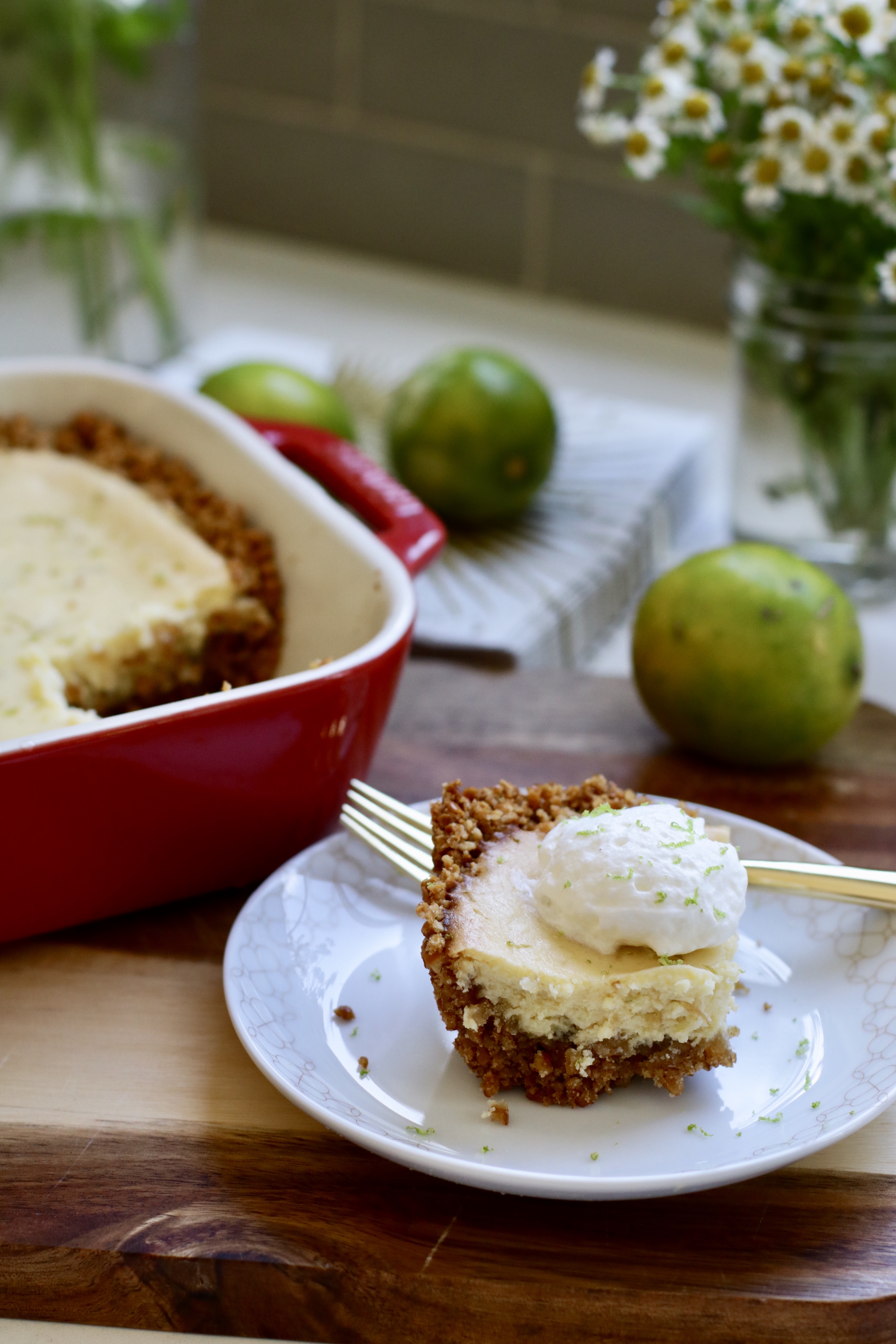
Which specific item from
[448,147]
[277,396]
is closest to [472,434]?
[277,396]

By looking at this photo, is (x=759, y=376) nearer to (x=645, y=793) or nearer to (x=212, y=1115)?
(x=645, y=793)

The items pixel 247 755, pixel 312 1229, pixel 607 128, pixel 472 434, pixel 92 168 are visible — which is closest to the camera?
pixel 312 1229

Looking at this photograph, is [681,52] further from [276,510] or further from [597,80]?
[276,510]

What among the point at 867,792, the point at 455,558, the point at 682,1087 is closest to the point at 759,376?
the point at 455,558

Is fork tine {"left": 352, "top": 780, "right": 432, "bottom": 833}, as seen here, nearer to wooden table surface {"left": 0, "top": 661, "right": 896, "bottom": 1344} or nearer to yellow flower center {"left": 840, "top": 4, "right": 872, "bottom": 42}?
wooden table surface {"left": 0, "top": 661, "right": 896, "bottom": 1344}

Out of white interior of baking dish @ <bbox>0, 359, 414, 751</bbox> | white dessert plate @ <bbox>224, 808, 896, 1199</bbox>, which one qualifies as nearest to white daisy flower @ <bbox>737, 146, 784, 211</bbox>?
white interior of baking dish @ <bbox>0, 359, 414, 751</bbox>

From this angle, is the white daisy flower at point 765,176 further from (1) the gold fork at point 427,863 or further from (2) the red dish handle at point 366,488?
(1) the gold fork at point 427,863

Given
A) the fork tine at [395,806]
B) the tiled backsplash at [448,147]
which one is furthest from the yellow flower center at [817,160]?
the tiled backsplash at [448,147]

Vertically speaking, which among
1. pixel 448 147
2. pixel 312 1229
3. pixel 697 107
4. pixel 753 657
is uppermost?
pixel 697 107
